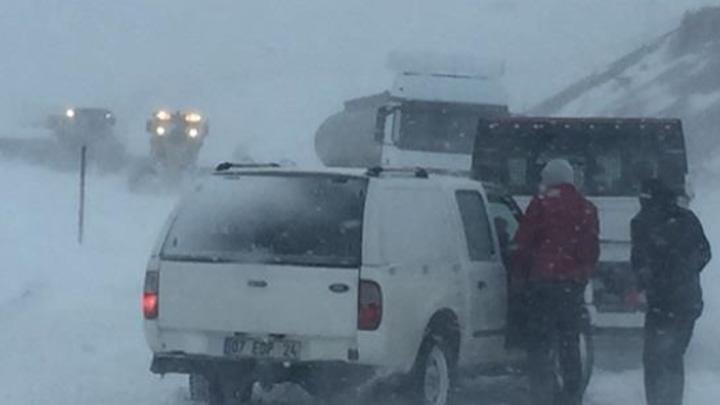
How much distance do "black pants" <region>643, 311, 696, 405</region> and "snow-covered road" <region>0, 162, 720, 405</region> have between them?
1294 millimetres

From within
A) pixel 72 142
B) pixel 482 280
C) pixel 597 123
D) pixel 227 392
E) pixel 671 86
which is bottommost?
pixel 227 392

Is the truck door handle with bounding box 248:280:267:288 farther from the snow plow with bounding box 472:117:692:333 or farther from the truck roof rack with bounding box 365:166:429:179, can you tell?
the snow plow with bounding box 472:117:692:333

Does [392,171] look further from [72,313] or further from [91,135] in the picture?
[91,135]

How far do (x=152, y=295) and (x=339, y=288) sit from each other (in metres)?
1.29

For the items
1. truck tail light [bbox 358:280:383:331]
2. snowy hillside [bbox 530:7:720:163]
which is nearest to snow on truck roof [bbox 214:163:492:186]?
truck tail light [bbox 358:280:383:331]

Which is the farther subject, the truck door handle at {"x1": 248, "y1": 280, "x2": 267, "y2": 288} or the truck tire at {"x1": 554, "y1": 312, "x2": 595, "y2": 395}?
the truck tire at {"x1": 554, "y1": 312, "x2": 595, "y2": 395}

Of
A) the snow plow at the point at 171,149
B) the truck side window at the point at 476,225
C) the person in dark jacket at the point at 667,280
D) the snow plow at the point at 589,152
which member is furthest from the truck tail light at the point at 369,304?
the snow plow at the point at 171,149

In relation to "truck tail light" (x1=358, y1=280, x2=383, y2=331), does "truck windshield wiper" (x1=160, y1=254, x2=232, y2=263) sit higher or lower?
higher

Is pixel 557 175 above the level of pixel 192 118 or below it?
below

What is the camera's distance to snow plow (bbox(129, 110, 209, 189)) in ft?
144

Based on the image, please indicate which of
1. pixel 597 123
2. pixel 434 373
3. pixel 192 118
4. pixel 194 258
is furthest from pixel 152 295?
pixel 192 118

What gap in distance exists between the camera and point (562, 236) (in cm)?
1126

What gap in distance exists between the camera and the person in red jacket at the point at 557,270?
442 inches

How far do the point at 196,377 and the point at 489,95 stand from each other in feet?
64.6
